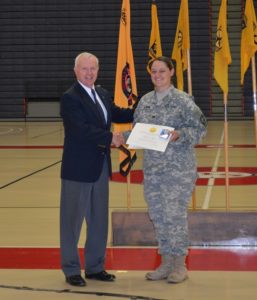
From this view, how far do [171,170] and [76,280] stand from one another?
1015 mm

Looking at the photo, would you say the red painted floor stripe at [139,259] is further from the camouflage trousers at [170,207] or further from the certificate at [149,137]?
the certificate at [149,137]

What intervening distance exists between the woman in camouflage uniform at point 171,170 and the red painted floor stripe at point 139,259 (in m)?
0.37

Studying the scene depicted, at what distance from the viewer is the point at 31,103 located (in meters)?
25.6

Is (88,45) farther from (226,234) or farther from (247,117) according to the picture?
(226,234)

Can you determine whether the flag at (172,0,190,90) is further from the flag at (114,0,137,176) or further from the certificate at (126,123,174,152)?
the certificate at (126,123,174,152)

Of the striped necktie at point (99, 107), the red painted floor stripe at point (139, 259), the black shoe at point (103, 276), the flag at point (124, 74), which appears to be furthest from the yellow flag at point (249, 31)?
the black shoe at point (103, 276)

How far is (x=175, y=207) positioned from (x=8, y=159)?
8.85 meters

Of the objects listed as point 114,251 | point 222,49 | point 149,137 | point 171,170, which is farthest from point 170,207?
point 222,49

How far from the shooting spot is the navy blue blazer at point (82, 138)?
18.2 ft

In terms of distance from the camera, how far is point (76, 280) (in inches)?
220

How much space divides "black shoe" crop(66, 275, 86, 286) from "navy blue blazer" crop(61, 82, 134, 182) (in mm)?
677

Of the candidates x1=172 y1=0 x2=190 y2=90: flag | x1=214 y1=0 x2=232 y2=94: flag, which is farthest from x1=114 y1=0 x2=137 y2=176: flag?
x1=214 y1=0 x2=232 y2=94: flag

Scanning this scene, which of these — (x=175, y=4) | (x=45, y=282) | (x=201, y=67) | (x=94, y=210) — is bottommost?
(x=45, y=282)

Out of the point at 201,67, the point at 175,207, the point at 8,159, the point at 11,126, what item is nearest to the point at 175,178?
the point at 175,207
